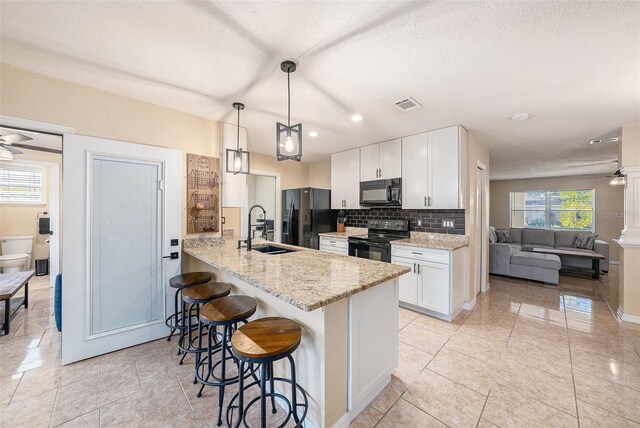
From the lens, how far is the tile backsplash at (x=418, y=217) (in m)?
3.57

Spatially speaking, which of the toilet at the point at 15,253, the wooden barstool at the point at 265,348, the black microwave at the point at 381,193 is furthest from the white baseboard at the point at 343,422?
the toilet at the point at 15,253

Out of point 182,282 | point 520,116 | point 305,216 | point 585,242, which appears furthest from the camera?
point 585,242

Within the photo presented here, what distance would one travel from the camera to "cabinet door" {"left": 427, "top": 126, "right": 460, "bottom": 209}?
10.6ft

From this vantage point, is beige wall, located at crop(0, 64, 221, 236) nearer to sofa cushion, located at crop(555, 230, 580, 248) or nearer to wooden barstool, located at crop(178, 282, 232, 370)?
wooden barstool, located at crop(178, 282, 232, 370)

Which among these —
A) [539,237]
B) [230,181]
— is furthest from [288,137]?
[539,237]

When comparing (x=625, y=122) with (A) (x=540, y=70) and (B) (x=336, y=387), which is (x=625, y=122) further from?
(B) (x=336, y=387)

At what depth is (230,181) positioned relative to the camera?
3.10 metres

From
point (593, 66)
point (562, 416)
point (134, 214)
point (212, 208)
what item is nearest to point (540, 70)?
point (593, 66)

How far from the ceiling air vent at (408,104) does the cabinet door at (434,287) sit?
1860 mm

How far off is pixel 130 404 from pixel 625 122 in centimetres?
562

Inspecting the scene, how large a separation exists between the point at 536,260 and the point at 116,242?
640cm

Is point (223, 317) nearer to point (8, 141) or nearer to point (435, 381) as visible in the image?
point (435, 381)

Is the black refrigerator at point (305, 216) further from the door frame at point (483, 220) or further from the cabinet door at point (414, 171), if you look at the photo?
the door frame at point (483, 220)

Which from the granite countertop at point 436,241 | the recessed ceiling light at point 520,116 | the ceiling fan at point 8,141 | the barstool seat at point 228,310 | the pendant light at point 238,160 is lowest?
the barstool seat at point 228,310
